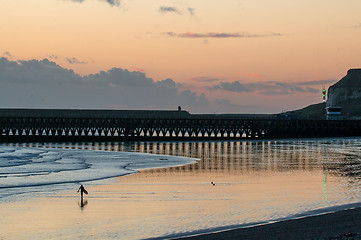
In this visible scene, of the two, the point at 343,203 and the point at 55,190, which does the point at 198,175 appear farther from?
the point at 343,203

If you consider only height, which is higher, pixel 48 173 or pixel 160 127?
pixel 160 127

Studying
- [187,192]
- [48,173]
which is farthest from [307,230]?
[48,173]

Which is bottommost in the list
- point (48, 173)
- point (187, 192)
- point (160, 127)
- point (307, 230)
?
point (307, 230)

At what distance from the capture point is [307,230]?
17.5 metres

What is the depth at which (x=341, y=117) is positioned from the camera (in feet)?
452

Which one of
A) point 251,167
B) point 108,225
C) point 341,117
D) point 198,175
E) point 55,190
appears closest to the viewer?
point 108,225

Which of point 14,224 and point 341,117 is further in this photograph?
point 341,117

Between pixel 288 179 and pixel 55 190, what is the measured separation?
45.7ft

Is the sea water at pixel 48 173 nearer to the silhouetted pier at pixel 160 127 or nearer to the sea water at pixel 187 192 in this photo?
the sea water at pixel 187 192

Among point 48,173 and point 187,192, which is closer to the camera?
point 187,192

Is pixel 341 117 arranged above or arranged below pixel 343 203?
above

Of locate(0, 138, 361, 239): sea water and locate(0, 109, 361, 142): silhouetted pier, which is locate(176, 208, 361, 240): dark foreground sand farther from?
locate(0, 109, 361, 142): silhouetted pier

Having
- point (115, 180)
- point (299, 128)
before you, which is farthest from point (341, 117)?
point (115, 180)

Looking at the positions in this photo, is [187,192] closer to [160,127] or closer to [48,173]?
[48,173]
